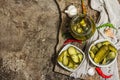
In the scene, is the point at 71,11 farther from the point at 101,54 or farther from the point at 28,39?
the point at 28,39

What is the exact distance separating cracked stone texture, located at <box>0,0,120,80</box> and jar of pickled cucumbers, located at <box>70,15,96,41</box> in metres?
0.39

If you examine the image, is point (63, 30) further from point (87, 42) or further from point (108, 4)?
point (108, 4)

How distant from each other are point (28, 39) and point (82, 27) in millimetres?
557

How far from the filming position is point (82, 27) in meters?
2.02

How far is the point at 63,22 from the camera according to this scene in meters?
2.15

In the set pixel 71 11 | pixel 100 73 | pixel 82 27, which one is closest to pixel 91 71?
pixel 100 73

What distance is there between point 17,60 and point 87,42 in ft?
1.94

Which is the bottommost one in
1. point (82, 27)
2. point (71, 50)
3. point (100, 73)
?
point (100, 73)

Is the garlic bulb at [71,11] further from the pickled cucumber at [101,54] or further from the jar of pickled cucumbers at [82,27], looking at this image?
the pickled cucumber at [101,54]

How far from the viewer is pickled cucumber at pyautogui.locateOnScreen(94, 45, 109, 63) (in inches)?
77.6

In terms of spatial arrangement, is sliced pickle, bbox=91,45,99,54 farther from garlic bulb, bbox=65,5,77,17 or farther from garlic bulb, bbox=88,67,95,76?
garlic bulb, bbox=65,5,77,17

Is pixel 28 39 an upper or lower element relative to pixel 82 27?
lower

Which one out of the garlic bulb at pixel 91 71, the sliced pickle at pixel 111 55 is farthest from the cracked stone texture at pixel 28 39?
the sliced pickle at pixel 111 55

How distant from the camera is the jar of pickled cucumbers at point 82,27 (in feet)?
6.57
